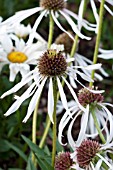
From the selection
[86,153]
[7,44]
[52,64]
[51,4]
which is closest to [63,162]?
[86,153]

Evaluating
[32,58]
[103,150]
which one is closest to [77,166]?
[103,150]

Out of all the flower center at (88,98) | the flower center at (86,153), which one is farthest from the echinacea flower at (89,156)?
the flower center at (88,98)

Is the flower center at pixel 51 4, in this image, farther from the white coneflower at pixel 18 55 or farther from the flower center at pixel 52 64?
the flower center at pixel 52 64

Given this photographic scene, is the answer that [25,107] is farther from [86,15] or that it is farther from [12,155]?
[86,15]

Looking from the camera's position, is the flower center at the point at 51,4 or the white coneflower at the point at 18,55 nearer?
the flower center at the point at 51,4

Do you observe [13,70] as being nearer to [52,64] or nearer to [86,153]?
[52,64]

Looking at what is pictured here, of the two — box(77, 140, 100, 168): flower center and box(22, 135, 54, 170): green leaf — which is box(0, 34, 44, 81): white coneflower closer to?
box(22, 135, 54, 170): green leaf
